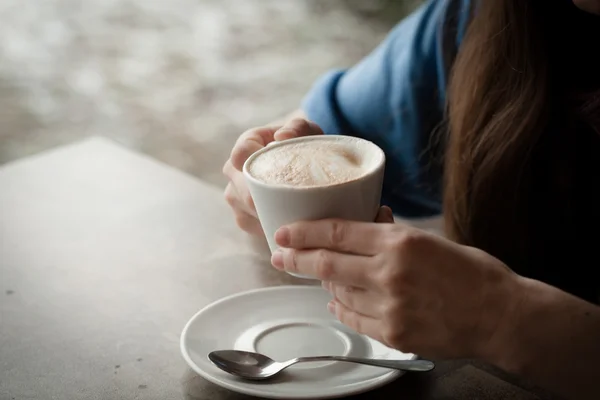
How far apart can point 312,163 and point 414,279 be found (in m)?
0.14

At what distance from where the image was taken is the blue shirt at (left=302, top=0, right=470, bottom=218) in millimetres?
1142

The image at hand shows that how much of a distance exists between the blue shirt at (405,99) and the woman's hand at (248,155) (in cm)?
29

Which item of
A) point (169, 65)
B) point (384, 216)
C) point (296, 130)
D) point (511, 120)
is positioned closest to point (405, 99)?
point (511, 120)

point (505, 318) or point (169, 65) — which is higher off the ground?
point (505, 318)

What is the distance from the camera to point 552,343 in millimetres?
677

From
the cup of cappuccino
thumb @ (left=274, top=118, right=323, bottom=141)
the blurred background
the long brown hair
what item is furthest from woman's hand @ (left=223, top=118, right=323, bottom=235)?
the blurred background

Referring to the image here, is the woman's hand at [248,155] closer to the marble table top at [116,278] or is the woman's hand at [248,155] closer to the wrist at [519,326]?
the marble table top at [116,278]

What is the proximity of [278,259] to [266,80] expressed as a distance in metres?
2.99

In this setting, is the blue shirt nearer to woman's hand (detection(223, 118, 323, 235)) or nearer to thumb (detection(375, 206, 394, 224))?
woman's hand (detection(223, 118, 323, 235))

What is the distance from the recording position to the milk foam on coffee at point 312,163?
664 millimetres

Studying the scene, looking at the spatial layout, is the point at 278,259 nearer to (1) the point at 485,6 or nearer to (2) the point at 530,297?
(2) the point at 530,297

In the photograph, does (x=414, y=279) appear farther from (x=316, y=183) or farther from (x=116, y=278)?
(x=116, y=278)

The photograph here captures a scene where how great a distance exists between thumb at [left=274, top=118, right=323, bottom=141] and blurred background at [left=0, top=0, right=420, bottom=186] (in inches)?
74.0

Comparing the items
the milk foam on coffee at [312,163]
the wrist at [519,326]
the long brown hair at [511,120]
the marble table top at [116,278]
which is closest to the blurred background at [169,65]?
the marble table top at [116,278]
